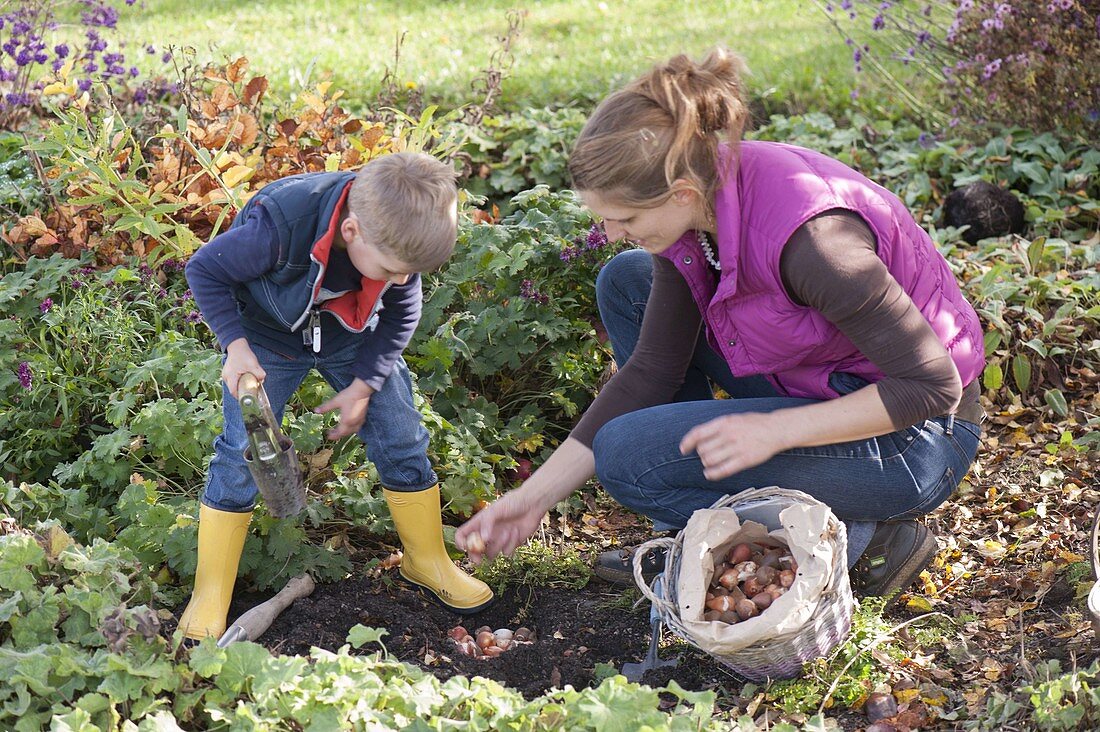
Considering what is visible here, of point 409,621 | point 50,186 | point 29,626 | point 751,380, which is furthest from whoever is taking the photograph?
point 50,186

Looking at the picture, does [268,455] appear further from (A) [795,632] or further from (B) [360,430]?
(A) [795,632]

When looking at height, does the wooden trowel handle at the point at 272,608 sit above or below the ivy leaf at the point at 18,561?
below

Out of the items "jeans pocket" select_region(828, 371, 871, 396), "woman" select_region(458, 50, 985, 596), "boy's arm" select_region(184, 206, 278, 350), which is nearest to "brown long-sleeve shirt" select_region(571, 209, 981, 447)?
"woman" select_region(458, 50, 985, 596)

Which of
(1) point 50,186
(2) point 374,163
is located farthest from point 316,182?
(1) point 50,186

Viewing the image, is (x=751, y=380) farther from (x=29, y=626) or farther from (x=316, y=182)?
(x=29, y=626)

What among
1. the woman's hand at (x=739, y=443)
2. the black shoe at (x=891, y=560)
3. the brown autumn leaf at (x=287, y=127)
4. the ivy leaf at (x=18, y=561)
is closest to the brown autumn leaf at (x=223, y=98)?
the brown autumn leaf at (x=287, y=127)

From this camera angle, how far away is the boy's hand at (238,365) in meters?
2.24

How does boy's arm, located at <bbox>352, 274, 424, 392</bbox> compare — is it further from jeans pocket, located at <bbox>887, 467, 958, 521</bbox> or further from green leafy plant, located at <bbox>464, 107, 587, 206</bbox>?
green leafy plant, located at <bbox>464, 107, 587, 206</bbox>

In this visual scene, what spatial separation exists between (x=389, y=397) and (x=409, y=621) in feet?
1.70

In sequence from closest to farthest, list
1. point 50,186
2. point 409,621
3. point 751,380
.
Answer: point 409,621
point 751,380
point 50,186

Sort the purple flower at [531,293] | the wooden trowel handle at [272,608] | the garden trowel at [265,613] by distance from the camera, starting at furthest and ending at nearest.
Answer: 1. the purple flower at [531,293]
2. the wooden trowel handle at [272,608]
3. the garden trowel at [265,613]

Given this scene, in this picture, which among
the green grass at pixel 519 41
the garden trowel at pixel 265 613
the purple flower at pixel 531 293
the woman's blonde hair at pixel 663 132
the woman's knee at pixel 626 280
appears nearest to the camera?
the woman's blonde hair at pixel 663 132

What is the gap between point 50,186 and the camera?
3.60 meters

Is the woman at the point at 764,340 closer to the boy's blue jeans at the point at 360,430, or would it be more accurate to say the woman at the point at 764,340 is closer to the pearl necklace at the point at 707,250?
the pearl necklace at the point at 707,250
